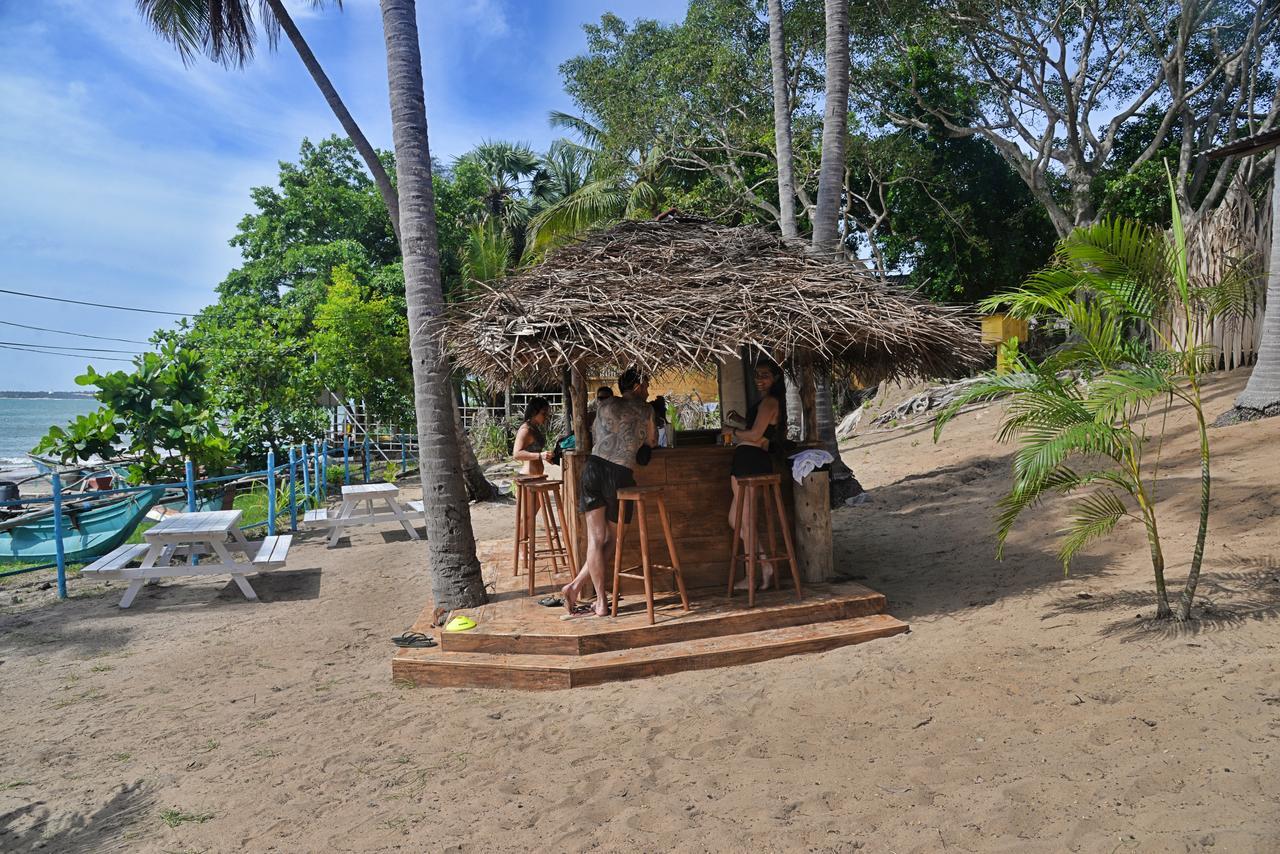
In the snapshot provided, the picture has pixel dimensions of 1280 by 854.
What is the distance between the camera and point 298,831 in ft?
11.7

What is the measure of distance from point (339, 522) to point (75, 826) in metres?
6.91

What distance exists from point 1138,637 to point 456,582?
4.60 meters

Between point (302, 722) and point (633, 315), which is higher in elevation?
point (633, 315)

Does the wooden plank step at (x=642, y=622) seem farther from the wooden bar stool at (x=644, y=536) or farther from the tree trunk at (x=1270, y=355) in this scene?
the tree trunk at (x=1270, y=355)

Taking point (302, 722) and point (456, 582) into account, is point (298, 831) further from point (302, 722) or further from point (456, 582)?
point (456, 582)

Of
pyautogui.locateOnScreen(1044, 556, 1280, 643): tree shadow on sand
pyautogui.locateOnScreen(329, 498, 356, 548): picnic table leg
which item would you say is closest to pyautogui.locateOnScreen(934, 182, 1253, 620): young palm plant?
pyautogui.locateOnScreen(1044, 556, 1280, 643): tree shadow on sand

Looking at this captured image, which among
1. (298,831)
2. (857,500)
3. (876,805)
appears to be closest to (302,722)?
(298,831)

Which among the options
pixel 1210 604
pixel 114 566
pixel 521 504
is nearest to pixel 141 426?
pixel 114 566

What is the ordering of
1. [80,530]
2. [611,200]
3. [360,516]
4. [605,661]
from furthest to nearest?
[611,200], [360,516], [80,530], [605,661]

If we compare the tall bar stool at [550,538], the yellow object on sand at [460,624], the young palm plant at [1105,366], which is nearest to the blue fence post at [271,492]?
the tall bar stool at [550,538]

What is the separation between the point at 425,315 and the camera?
6.16 meters

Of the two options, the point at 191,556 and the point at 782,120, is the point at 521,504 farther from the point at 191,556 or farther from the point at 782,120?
the point at 782,120

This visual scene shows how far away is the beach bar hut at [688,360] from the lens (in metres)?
5.44

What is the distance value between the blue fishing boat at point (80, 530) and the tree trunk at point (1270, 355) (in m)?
12.4
